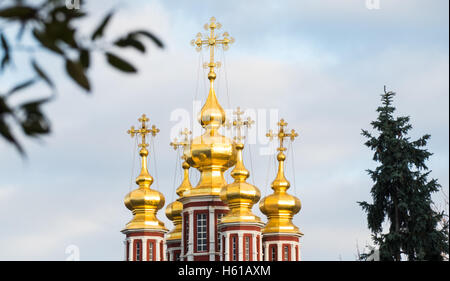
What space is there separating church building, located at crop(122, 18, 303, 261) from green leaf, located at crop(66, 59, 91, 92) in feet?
101

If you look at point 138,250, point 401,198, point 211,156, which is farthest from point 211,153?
point 401,198

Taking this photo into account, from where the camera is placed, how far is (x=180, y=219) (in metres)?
39.1

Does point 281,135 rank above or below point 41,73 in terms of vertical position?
above

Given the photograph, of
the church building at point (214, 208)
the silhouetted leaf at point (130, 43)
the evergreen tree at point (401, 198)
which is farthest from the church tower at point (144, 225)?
the silhouetted leaf at point (130, 43)

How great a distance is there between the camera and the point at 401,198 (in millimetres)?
27062

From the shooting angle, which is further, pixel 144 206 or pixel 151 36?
pixel 144 206

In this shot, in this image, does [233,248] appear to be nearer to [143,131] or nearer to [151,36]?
[143,131]

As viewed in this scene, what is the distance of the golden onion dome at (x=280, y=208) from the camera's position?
3606 centimetres

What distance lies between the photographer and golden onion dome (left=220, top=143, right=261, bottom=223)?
3330 cm

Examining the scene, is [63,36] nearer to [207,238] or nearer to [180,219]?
[207,238]

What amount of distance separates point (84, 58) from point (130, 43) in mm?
108

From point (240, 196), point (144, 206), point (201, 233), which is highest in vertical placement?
point (144, 206)
